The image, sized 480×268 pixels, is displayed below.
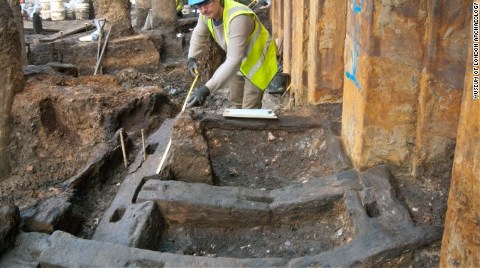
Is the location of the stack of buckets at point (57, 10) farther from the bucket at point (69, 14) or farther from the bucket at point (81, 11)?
the bucket at point (81, 11)

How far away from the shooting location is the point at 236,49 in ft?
16.5

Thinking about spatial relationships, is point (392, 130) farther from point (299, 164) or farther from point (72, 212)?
point (72, 212)

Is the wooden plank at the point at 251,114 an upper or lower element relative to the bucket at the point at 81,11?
lower

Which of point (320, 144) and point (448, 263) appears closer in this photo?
point (448, 263)

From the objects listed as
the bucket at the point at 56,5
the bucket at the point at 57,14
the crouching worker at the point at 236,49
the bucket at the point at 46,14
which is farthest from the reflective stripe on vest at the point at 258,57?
the bucket at the point at 46,14

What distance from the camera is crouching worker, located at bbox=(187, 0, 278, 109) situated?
4.97 m

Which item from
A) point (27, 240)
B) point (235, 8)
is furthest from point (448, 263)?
point (235, 8)

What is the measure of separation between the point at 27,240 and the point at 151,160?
4.48ft

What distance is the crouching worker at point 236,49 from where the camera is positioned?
4.97 m

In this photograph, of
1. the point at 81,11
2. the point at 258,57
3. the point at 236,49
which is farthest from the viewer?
the point at 81,11

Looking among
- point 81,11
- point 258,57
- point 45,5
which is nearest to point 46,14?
point 45,5

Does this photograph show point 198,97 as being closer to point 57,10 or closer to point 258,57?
point 258,57

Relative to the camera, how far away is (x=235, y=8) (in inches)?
Result: 198

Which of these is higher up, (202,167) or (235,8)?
(235,8)
